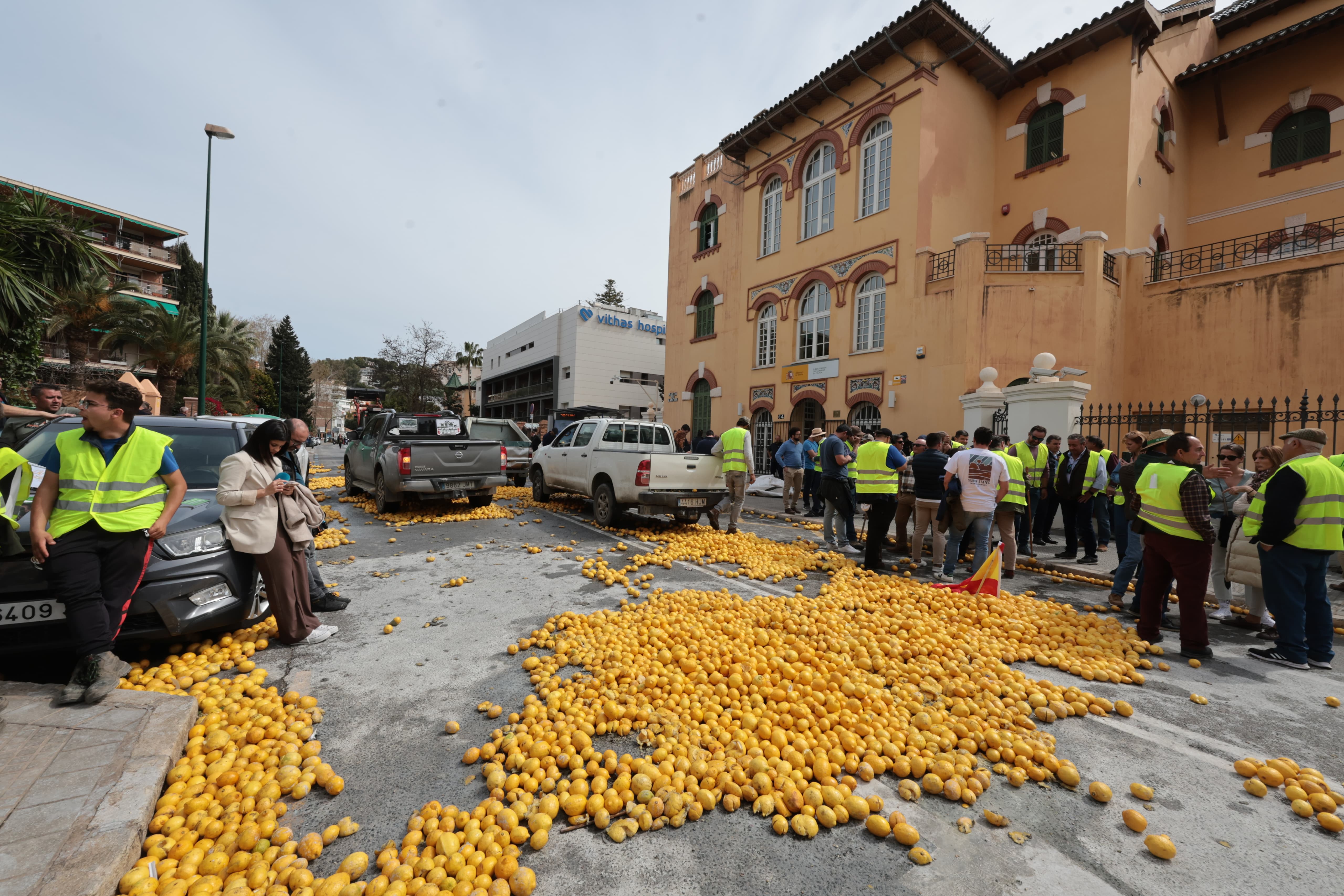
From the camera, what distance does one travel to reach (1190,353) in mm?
14852

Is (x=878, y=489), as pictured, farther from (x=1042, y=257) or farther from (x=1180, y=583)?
(x=1042, y=257)

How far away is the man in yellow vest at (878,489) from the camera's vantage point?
24.4ft

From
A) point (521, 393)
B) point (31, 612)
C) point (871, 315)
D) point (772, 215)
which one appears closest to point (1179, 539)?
point (31, 612)

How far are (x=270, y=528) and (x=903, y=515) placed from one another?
8.20m

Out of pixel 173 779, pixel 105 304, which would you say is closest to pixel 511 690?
pixel 173 779

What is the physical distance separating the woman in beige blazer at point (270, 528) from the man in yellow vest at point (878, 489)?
626cm

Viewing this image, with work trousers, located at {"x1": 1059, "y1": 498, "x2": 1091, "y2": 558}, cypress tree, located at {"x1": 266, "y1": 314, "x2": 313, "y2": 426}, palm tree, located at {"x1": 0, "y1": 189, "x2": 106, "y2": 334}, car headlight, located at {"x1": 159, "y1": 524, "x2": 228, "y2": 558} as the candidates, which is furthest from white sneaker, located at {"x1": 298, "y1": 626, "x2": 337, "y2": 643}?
cypress tree, located at {"x1": 266, "y1": 314, "x2": 313, "y2": 426}

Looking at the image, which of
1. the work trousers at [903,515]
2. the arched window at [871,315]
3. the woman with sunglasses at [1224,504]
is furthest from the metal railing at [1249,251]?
the work trousers at [903,515]

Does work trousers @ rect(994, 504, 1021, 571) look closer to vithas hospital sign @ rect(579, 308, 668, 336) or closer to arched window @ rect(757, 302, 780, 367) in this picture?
arched window @ rect(757, 302, 780, 367)

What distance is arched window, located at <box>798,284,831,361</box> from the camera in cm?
1981

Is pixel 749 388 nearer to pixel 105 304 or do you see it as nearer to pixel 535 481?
pixel 535 481

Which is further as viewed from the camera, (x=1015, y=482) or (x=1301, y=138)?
(x=1301, y=138)

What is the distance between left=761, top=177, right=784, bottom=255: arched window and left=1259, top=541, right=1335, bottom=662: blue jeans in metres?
19.3

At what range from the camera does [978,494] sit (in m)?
6.87
